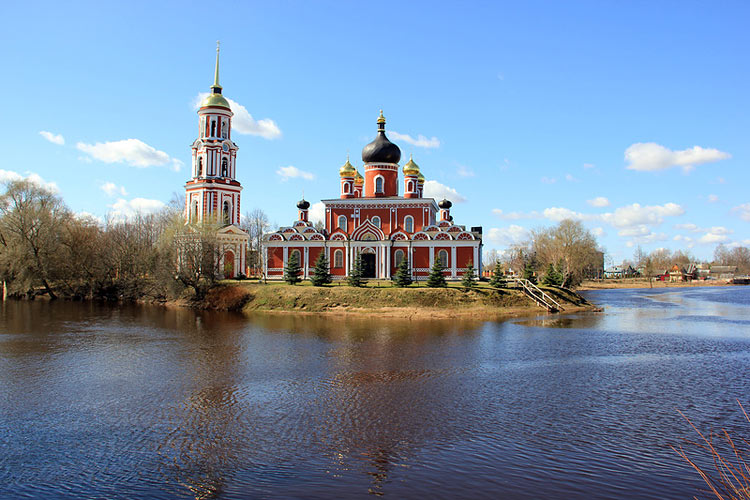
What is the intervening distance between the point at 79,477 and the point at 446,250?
119ft

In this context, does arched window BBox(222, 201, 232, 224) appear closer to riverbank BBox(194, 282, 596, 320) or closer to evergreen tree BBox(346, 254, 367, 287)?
riverbank BBox(194, 282, 596, 320)

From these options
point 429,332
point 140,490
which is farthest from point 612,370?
point 140,490

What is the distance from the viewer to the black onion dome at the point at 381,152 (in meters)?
47.6

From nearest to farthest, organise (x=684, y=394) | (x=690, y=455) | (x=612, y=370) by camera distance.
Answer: (x=690, y=455) < (x=684, y=394) < (x=612, y=370)

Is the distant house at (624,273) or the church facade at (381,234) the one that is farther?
the distant house at (624,273)

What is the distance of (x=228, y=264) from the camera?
45.9m

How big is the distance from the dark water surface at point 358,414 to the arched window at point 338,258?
20.0 metres

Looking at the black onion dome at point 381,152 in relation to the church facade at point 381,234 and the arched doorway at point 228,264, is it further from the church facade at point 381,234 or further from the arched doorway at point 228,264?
the arched doorway at point 228,264

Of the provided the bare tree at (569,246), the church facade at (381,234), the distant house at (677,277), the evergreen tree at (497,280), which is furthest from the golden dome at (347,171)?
the distant house at (677,277)

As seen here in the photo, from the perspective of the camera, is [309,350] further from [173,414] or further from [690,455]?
[690,455]

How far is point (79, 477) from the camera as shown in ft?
30.4

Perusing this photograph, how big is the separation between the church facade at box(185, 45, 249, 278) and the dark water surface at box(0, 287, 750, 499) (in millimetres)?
24204

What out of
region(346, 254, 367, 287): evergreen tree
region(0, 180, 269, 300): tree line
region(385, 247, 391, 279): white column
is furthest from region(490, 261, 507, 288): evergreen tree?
region(0, 180, 269, 300): tree line

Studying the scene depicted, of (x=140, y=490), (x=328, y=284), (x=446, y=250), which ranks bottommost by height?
(x=140, y=490)
